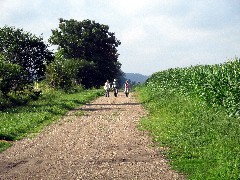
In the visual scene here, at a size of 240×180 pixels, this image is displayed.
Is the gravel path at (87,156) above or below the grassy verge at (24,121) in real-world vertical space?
below

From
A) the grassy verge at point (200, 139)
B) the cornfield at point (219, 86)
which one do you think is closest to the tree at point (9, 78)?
the grassy verge at point (200, 139)

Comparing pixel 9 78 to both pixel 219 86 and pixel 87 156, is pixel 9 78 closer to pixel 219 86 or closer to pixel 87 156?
pixel 219 86

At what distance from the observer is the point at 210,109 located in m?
18.5

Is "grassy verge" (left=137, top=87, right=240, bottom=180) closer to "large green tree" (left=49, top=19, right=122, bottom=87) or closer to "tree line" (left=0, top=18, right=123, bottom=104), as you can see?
"tree line" (left=0, top=18, right=123, bottom=104)

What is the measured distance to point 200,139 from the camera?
42.6 feet

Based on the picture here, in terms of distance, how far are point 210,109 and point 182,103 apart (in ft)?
11.5

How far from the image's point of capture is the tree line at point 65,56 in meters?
42.3

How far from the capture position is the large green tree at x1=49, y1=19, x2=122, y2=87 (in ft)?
227

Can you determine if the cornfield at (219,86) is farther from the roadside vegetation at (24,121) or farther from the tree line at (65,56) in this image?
the tree line at (65,56)

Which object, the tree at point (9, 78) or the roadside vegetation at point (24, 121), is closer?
the roadside vegetation at point (24, 121)

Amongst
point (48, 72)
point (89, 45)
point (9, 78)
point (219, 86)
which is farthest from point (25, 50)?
point (219, 86)

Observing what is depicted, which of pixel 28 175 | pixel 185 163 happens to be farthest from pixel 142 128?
pixel 28 175

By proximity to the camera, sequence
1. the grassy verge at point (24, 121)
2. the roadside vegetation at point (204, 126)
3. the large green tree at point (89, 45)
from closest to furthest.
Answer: the roadside vegetation at point (204, 126)
the grassy verge at point (24, 121)
the large green tree at point (89, 45)

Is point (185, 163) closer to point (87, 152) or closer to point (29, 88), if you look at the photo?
point (87, 152)
